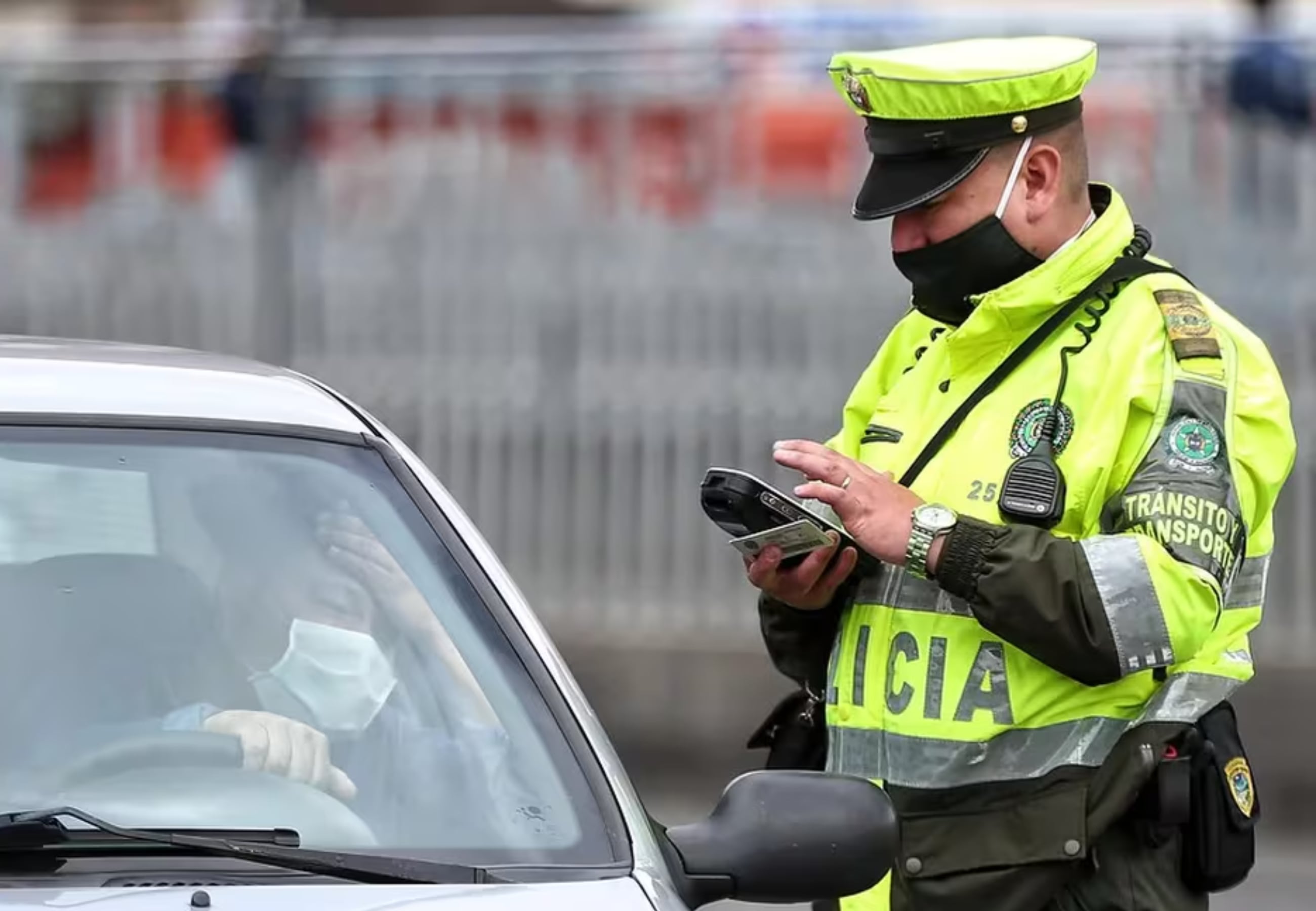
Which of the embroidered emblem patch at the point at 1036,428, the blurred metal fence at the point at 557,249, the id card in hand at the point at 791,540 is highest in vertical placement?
the embroidered emblem patch at the point at 1036,428

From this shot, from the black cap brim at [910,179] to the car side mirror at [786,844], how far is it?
3.05 feet

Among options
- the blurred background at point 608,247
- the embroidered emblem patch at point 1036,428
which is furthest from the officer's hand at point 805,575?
the blurred background at point 608,247

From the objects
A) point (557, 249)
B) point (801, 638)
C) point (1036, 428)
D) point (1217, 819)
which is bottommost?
point (557, 249)

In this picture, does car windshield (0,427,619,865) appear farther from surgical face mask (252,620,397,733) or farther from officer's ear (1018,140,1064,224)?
officer's ear (1018,140,1064,224)

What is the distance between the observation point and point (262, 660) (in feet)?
9.55

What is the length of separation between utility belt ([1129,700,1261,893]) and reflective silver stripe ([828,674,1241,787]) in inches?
1.9

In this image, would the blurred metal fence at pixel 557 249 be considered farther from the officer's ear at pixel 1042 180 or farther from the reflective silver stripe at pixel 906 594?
the reflective silver stripe at pixel 906 594

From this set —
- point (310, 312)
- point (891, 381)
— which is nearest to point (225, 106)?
point (310, 312)

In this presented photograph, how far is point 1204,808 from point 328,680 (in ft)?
3.82

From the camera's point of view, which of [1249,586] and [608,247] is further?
[608,247]

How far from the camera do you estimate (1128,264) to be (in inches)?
135

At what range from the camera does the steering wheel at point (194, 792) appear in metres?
2.68

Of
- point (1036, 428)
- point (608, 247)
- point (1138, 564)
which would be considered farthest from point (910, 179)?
point (608, 247)

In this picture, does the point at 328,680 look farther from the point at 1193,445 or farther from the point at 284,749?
the point at 1193,445
